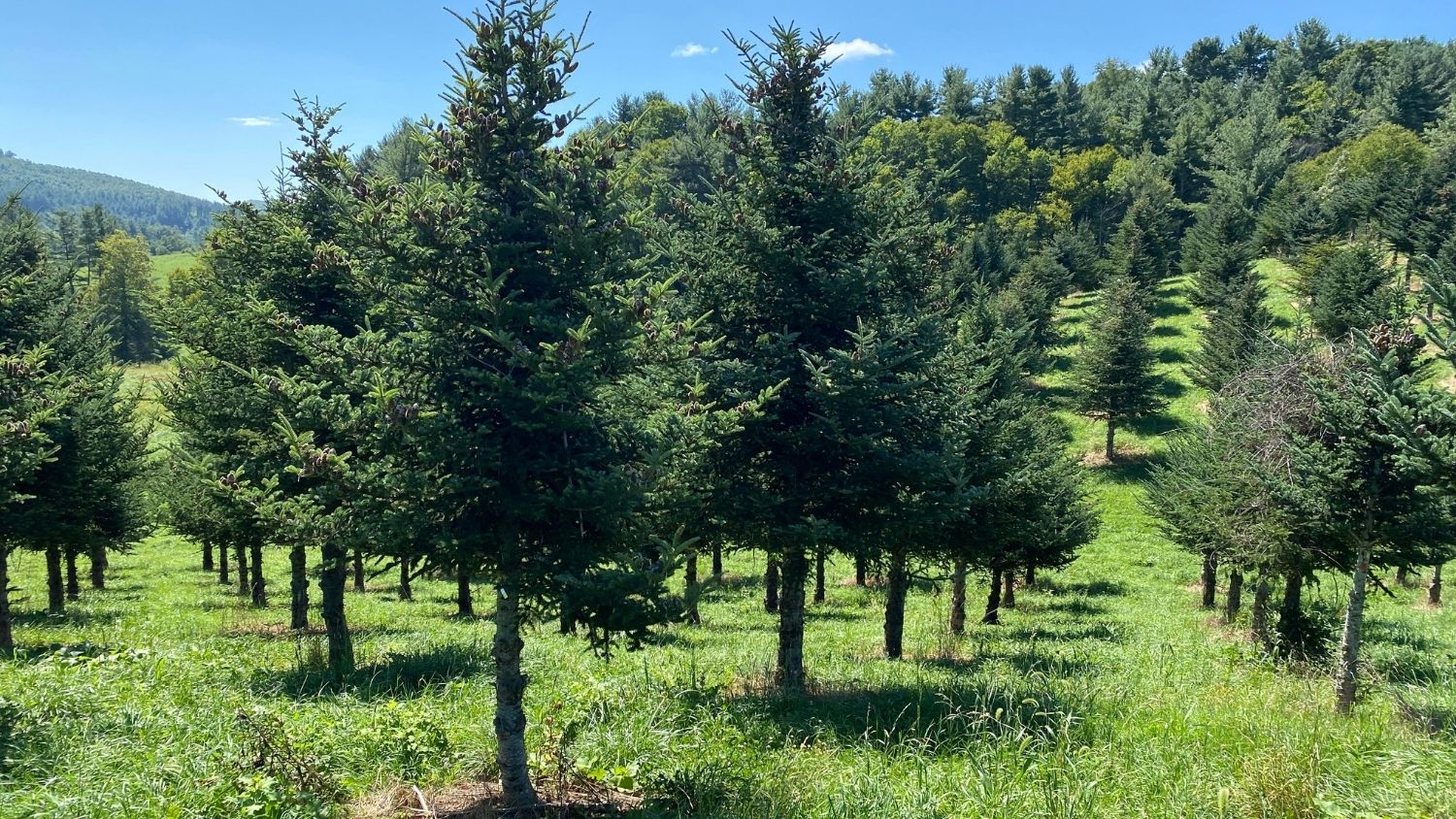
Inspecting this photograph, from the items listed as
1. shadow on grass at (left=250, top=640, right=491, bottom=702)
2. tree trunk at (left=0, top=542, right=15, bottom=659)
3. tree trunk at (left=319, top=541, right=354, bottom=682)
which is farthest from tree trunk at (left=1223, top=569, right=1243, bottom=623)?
tree trunk at (left=0, top=542, right=15, bottom=659)

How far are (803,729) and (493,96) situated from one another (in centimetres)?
754

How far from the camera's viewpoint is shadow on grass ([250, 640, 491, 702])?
10953 millimetres

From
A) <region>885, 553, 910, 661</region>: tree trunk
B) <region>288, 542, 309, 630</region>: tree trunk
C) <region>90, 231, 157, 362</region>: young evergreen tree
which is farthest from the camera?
<region>90, 231, 157, 362</region>: young evergreen tree

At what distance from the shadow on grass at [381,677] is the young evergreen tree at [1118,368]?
3260 centimetres

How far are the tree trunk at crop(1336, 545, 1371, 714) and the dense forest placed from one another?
0.16 metres

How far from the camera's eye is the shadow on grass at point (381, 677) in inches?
431

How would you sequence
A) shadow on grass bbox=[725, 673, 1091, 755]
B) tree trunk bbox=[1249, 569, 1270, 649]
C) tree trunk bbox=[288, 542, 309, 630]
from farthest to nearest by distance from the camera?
tree trunk bbox=[1249, 569, 1270, 649] < tree trunk bbox=[288, 542, 309, 630] < shadow on grass bbox=[725, 673, 1091, 755]

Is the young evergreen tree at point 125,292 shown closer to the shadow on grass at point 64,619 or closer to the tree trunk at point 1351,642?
the shadow on grass at point 64,619

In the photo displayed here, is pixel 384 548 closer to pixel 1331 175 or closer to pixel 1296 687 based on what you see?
pixel 1296 687

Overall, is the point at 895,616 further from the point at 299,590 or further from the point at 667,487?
the point at 299,590

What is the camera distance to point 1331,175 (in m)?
65.6

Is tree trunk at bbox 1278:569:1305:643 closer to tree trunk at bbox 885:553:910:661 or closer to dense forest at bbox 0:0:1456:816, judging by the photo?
dense forest at bbox 0:0:1456:816

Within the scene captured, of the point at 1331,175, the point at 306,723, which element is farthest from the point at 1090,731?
the point at 1331,175

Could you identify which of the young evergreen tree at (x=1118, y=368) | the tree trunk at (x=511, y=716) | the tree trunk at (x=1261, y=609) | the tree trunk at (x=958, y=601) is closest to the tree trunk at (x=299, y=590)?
the tree trunk at (x=511, y=716)
